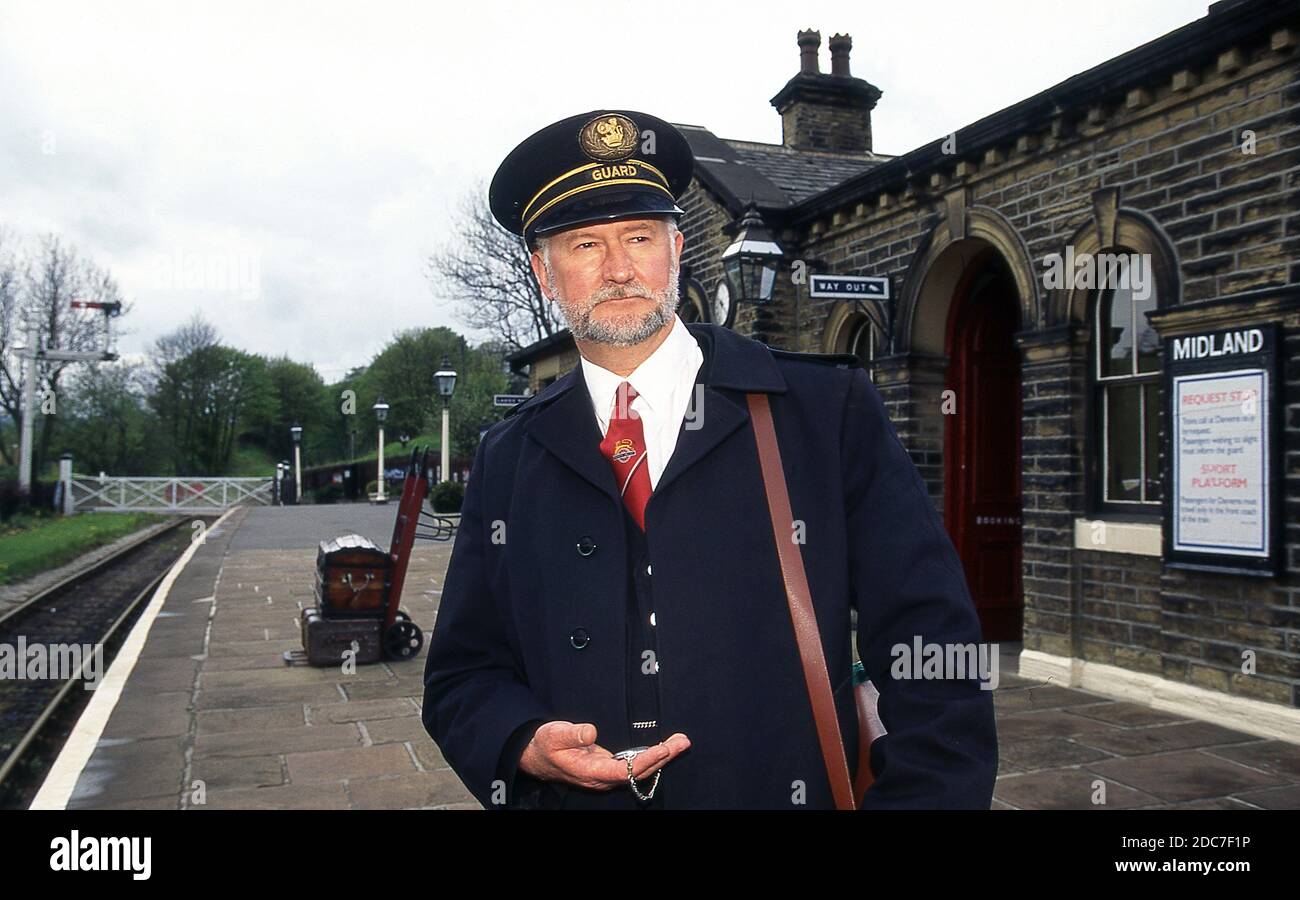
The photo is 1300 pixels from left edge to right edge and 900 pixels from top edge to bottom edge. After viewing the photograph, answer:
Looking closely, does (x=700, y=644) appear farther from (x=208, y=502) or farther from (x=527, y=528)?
(x=208, y=502)

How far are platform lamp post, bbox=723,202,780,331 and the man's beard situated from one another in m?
7.35

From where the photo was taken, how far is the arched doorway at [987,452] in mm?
9406

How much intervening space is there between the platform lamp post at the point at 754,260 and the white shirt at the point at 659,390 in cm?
731

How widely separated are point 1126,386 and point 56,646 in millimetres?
9574

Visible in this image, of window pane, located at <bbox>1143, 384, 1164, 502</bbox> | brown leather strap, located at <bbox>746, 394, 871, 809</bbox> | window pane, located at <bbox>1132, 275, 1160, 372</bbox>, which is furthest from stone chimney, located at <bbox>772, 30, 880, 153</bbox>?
brown leather strap, located at <bbox>746, 394, 871, 809</bbox>

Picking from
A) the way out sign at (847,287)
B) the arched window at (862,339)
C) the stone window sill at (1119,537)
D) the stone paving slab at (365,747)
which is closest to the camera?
the stone paving slab at (365,747)

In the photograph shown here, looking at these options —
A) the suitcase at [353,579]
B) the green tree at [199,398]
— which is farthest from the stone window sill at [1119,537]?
the green tree at [199,398]

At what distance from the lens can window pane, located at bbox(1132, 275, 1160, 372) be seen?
7.16 metres

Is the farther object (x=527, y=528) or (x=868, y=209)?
(x=868, y=209)

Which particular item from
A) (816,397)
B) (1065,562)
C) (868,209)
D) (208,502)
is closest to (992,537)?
(1065,562)

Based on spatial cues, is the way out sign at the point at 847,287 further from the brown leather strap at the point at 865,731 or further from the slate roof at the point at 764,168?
the brown leather strap at the point at 865,731

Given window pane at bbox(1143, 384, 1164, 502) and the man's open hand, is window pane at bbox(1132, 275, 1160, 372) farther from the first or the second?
the man's open hand

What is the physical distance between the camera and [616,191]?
78.5 inches
